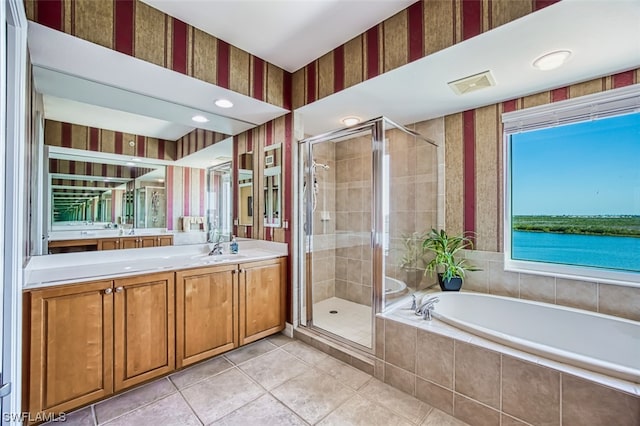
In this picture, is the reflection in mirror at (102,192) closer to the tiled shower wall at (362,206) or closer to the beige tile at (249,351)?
the beige tile at (249,351)

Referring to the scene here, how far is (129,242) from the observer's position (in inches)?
89.9

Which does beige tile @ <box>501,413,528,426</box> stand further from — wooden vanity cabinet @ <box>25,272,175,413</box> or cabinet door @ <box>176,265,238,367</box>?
wooden vanity cabinet @ <box>25,272,175,413</box>

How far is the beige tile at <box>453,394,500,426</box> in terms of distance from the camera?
1.52 m

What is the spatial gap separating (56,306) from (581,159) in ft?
12.3

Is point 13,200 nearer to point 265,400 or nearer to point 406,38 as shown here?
point 265,400

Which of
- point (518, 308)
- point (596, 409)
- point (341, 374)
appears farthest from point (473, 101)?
point (341, 374)

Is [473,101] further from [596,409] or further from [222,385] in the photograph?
[222,385]

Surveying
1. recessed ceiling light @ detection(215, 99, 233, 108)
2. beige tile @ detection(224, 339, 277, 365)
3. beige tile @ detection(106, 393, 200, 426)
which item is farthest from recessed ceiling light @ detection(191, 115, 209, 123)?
beige tile @ detection(106, 393, 200, 426)

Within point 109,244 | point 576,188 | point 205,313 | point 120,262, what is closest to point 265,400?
point 205,313

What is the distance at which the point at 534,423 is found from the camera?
1394 mm

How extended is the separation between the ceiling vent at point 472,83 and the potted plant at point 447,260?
1.26 m

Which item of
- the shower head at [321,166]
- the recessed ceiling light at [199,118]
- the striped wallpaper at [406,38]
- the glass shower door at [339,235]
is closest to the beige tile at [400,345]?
the glass shower door at [339,235]

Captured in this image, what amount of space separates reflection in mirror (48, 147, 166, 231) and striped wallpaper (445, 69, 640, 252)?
8.99 feet

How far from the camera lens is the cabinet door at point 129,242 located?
7.38ft
